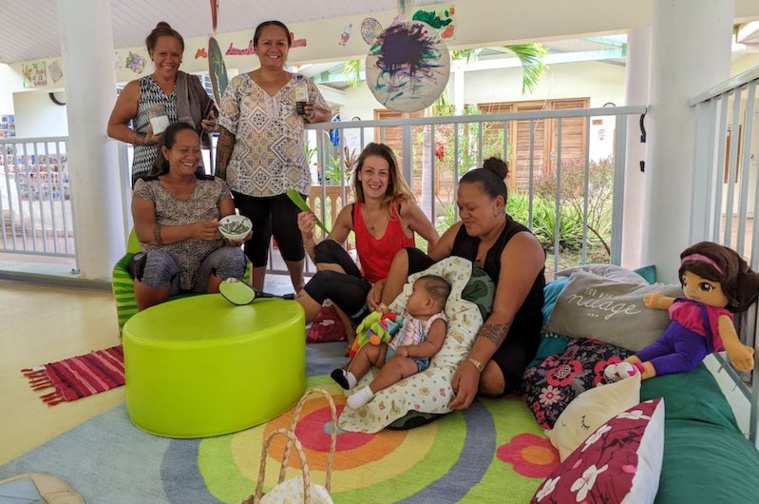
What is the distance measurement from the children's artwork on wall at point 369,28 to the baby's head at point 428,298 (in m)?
4.07

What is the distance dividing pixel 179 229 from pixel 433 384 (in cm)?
152

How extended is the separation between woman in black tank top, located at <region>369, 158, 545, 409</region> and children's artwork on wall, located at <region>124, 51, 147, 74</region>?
6.31m

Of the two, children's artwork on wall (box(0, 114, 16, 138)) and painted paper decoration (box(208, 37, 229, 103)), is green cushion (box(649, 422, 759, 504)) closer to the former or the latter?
painted paper decoration (box(208, 37, 229, 103))

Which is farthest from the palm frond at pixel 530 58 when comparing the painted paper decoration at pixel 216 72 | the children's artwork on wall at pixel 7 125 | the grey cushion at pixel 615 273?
the children's artwork on wall at pixel 7 125

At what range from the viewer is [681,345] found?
1.69 m

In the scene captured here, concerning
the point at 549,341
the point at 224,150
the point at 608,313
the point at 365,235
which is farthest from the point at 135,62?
the point at 608,313

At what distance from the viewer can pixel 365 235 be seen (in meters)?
2.65

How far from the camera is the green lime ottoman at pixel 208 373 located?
178 cm

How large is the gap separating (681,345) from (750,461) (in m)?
0.48

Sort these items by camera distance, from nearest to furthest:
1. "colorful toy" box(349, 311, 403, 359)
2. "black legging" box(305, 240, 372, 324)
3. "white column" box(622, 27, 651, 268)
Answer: "colorful toy" box(349, 311, 403, 359)
"black legging" box(305, 240, 372, 324)
"white column" box(622, 27, 651, 268)

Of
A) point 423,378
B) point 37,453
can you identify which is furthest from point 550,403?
point 37,453

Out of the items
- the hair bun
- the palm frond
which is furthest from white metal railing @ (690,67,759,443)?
the palm frond

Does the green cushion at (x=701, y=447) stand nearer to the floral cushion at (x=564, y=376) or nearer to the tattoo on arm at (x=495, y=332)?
the floral cushion at (x=564, y=376)

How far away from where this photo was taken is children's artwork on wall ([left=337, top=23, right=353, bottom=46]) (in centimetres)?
594
